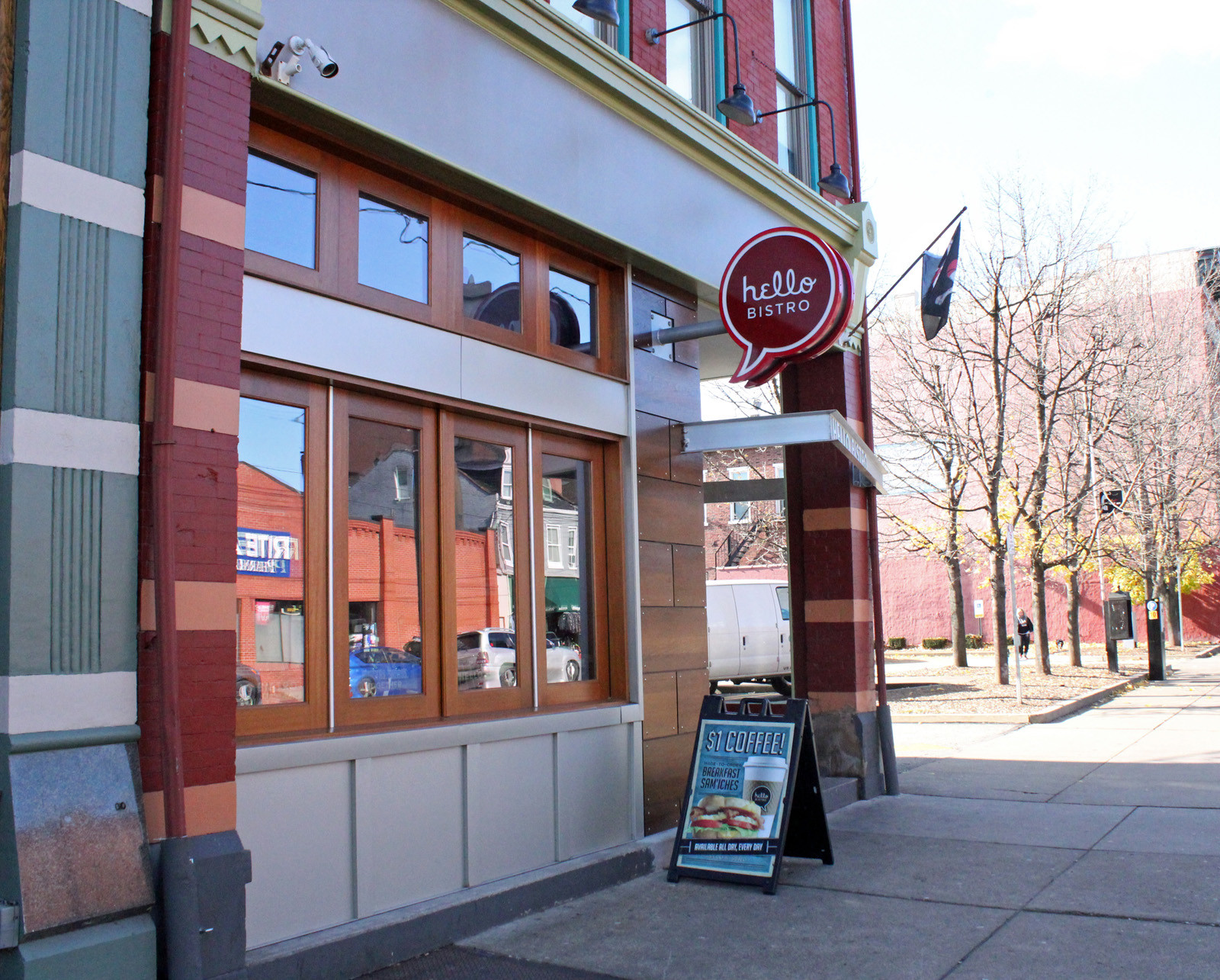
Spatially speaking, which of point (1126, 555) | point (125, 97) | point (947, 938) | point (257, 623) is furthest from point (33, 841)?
point (1126, 555)

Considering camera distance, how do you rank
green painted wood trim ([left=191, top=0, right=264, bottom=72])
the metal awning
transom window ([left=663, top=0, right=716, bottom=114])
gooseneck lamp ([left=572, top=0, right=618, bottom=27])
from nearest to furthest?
1. green painted wood trim ([left=191, top=0, right=264, bottom=72])
2. gooseneck lamp ([left=572, top=0, right=618, bottom=27])
3. the metal awning
4. transom window ([left=663, top=0, right=716, bottom=114])

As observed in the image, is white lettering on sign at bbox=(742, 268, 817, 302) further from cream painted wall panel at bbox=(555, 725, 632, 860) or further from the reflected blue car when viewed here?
the reflected blue car

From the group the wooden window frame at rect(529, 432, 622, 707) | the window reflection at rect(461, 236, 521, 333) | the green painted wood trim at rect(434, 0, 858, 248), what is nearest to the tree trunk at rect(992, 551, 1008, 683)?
the green painted wood trim at rect(434, 0, 858, 248)

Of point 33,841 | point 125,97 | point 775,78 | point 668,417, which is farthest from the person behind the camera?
point 775,78

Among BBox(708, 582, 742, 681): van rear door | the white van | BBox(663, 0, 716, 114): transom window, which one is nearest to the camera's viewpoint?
BBox(663, 0, 716, 114): transom window

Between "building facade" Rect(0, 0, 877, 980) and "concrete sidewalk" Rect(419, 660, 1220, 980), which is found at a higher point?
"building facade" Rect(0, 0, 877, 980)

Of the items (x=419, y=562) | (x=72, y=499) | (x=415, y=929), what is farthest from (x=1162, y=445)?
(x=72, y=499)

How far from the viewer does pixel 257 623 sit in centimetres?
540

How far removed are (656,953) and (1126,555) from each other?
27.9 meters

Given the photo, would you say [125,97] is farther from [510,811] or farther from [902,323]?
[902,323]

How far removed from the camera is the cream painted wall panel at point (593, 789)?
684 centimetres

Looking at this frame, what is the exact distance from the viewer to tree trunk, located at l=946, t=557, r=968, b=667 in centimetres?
2705

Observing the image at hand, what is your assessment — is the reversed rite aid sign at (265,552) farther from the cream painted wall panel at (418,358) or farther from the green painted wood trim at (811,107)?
the green painted wood trim at (811,107)

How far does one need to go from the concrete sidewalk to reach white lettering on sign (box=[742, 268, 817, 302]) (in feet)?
12.5
